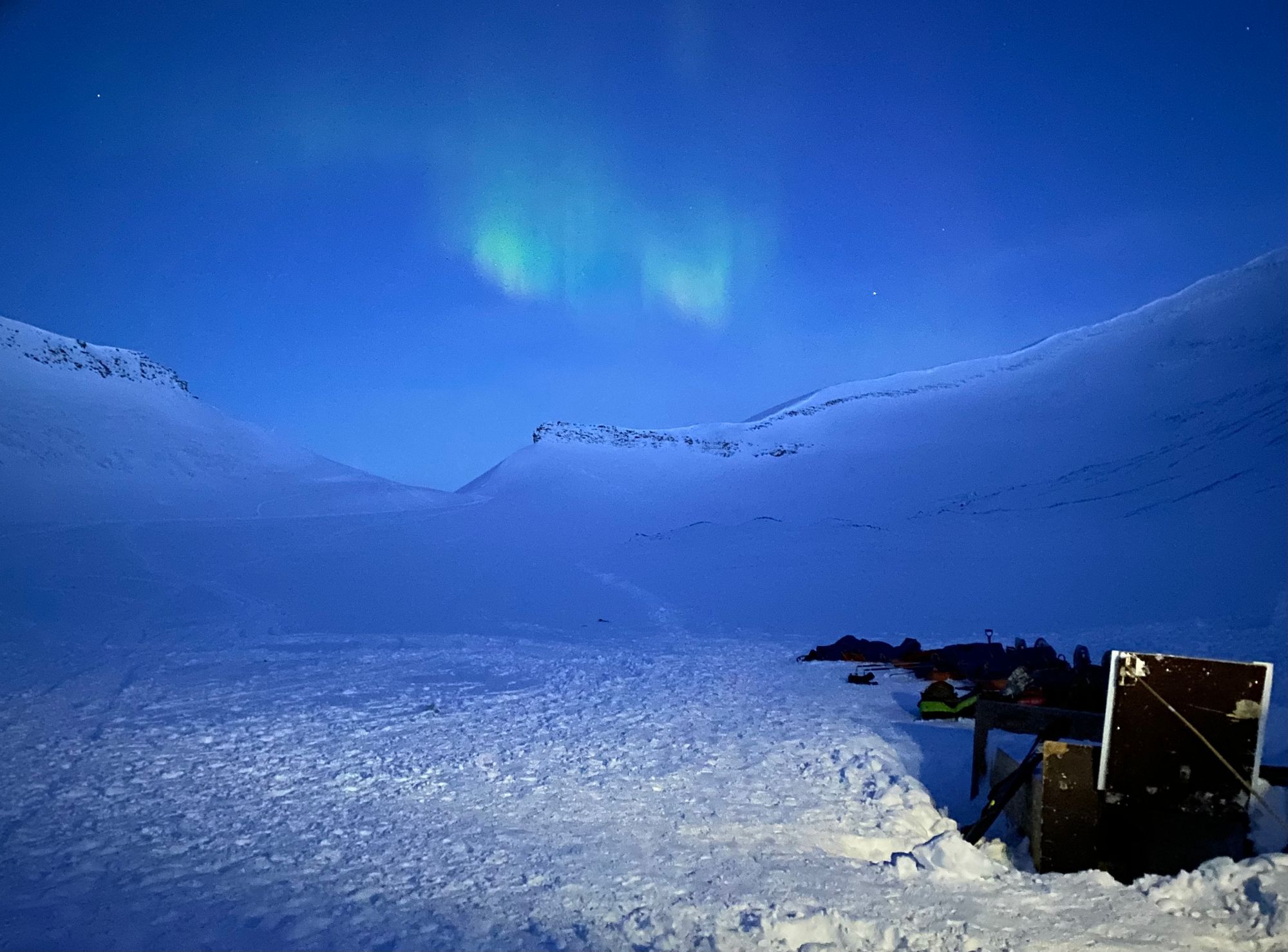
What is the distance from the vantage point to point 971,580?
21.9 meters

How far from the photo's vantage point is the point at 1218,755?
476 centimetres

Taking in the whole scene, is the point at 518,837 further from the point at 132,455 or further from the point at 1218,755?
the point at 132,455

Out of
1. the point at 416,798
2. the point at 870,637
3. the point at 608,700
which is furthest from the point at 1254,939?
the point at 870,637

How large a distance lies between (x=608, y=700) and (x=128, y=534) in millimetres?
21578

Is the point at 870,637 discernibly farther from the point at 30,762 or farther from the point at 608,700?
the point at 30,762

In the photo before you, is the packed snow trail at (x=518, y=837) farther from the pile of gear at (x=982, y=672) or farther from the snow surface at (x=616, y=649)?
the pile of gear at (x=982, y=672)

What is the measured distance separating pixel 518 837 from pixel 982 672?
693 centimetres

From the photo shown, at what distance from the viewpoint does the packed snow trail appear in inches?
151

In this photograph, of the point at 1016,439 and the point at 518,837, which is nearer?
the point at 518,837

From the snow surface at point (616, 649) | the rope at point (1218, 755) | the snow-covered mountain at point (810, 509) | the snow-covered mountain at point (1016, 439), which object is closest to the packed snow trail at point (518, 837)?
the snow surface at point (616, 649)

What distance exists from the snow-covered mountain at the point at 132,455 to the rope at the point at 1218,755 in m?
29.5

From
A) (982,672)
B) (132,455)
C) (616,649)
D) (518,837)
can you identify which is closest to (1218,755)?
(518,837)

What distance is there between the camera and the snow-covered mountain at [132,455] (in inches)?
1203

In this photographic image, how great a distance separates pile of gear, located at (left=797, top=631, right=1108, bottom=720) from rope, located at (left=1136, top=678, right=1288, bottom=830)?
1.17 meters
